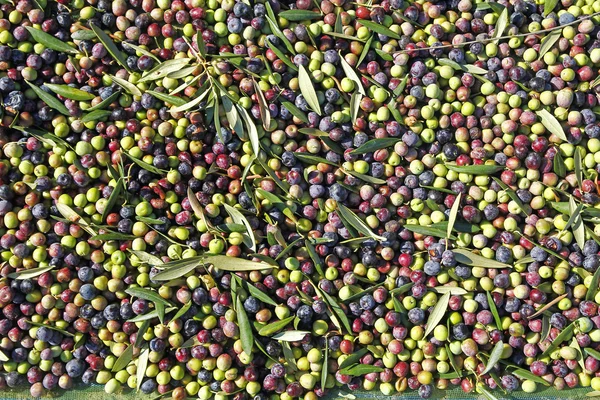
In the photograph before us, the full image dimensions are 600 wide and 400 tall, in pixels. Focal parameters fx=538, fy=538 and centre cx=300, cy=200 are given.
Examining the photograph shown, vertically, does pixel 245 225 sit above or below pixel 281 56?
below

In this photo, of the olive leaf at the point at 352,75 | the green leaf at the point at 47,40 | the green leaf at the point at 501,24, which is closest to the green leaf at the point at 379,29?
the olive leaf at the point at 352,75

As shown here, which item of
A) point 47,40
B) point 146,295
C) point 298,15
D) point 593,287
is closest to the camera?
point 146,295

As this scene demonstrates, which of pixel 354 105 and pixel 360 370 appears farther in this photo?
pixel 354 105

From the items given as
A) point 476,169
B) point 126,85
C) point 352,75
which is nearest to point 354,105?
point 352,75

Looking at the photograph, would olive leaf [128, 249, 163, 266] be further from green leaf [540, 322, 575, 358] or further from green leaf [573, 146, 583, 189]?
green leaf [573, 146, 583, 189]

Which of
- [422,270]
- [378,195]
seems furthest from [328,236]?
[422,270]

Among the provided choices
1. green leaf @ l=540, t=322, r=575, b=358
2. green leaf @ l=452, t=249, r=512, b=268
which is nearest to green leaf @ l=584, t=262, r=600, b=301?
green leaf @ l=540, t=322, r=575, b=358

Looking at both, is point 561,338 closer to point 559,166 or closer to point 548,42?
point 559,166
